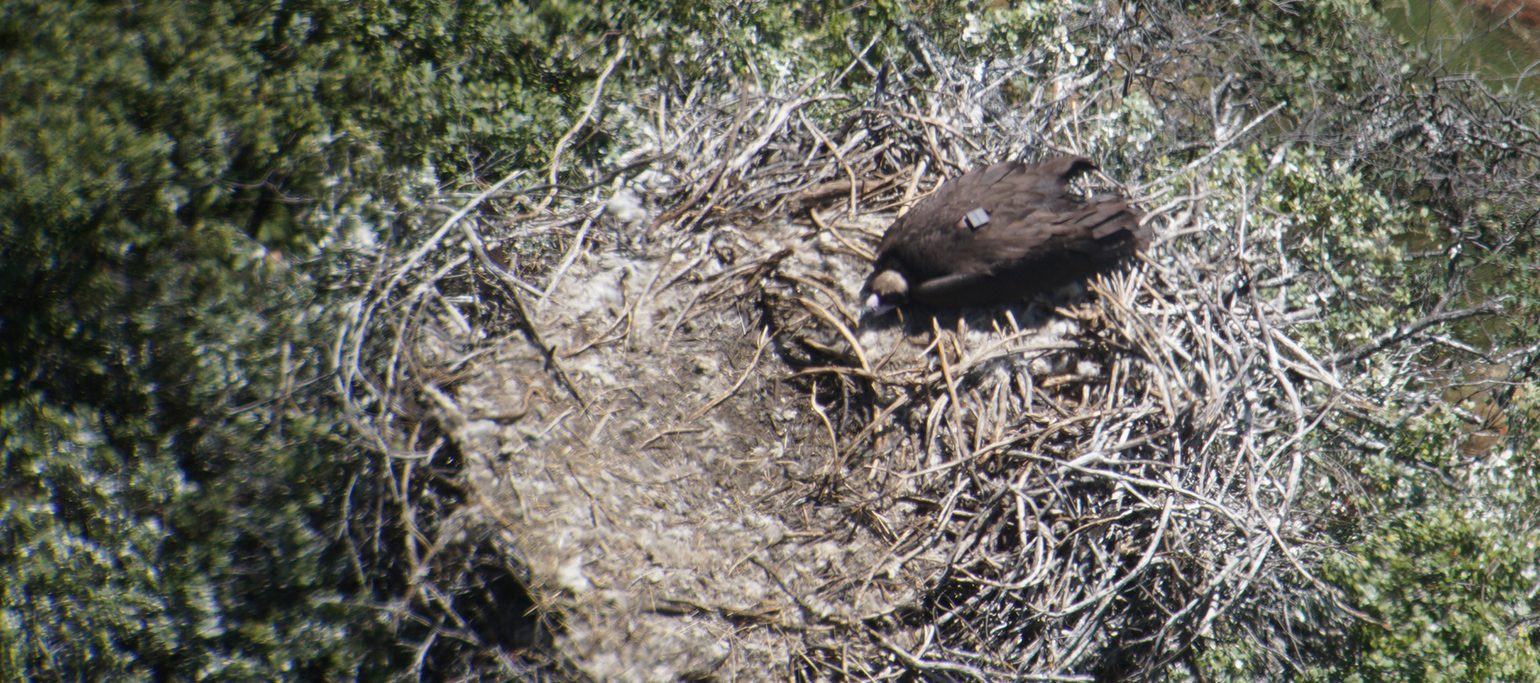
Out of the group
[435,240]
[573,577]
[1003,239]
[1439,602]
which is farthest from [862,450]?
[1439,602]

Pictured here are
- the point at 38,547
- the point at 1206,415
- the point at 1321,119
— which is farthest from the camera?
the point at 1321,119

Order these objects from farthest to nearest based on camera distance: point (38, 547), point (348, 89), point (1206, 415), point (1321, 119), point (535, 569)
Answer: point (1321, 119) < point (348, 89) < point (1206, 415) < point (535, 569) < point (38, 547)

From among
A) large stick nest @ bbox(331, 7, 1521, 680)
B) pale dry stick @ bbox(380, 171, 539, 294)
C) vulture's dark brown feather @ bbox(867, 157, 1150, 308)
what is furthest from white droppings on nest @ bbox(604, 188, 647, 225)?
vulture's dark brown feather @ bbox(867, 157, 1150, 308)

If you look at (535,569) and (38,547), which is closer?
(38,547)

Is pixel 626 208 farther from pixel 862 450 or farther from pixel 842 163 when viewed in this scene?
pixel 862 450

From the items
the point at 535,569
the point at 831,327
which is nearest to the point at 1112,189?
the point at 831,327

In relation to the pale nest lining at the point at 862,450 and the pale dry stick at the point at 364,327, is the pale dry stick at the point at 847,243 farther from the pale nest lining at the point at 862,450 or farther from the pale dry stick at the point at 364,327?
the pale dry stick at the point at 364,327

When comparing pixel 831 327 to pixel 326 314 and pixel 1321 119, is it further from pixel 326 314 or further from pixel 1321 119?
pixel 1321 119

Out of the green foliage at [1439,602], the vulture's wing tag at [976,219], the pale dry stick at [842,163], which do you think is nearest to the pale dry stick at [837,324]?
the pale dry stick at [842,163]
